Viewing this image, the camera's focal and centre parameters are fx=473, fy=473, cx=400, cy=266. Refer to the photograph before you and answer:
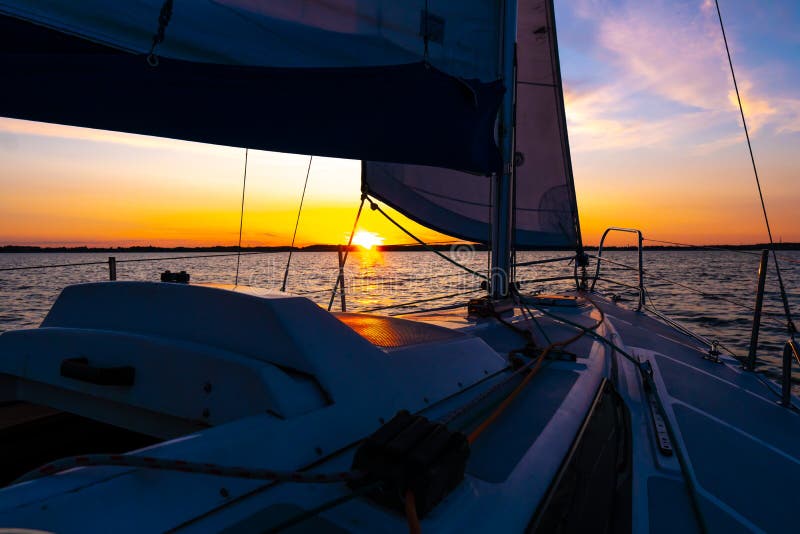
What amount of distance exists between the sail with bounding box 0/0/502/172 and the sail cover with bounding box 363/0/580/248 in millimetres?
1995

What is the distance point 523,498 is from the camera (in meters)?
1.13

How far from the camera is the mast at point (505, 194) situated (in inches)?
133

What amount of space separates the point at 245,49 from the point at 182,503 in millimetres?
1648

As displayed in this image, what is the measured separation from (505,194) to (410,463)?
291cm

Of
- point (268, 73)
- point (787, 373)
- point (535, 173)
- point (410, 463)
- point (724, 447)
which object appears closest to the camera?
point (410, 463)

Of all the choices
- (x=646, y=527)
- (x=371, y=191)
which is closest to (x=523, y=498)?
(x=646, y=527)

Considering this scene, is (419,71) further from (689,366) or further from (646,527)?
(689,366)

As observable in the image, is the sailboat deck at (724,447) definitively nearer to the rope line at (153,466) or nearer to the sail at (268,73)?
the rope line at (153,466)

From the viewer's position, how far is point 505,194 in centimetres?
357

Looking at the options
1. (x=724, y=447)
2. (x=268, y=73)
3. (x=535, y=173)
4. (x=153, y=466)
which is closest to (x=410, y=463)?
(x=153, y=466)

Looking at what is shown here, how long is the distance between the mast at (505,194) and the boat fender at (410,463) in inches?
106

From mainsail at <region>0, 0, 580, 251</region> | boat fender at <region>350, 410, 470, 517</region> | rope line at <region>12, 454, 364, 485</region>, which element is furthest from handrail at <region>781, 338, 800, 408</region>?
rope line at <region>12, 454, 364, 485</region>

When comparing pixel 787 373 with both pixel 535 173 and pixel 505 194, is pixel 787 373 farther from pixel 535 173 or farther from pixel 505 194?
pixel 535 173

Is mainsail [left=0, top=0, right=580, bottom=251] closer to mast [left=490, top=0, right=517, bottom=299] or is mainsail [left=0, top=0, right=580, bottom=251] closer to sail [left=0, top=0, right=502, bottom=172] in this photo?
sail [left=0, top=0, right=502, bottom=172]
